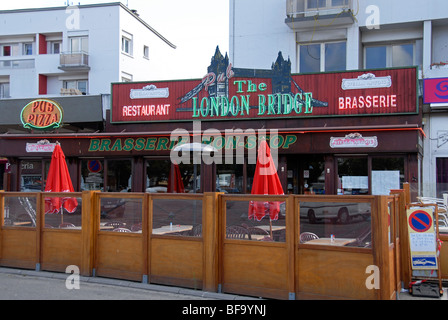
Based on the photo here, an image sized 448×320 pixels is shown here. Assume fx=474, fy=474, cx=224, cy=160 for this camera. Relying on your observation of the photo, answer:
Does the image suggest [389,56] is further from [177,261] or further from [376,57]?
[177,261]

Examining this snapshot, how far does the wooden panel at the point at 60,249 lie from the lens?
28.6ft

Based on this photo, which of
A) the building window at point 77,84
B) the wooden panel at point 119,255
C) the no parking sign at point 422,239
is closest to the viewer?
the no parking sign at point 422,239

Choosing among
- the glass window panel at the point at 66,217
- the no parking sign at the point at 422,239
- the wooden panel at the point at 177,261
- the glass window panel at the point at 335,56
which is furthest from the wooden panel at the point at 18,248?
the glass window panel at the point at 335,56

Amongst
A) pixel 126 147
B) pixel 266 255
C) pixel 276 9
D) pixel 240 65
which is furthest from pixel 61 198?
pixel 276 9

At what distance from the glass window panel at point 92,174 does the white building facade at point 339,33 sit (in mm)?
7683

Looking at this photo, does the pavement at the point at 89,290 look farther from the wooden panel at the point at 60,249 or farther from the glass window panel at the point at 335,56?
the glass window panel at the point at 335,56

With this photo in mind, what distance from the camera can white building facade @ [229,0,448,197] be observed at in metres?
19.0

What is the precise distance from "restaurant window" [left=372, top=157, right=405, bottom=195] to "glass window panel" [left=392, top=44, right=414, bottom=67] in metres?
6.37

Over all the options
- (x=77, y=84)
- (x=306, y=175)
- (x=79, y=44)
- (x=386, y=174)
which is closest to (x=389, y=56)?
(x=386, y=174)

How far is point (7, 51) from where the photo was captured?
33.7 meters

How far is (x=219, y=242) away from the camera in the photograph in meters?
7.55

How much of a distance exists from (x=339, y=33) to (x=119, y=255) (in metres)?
15.0

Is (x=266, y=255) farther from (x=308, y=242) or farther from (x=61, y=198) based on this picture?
(x=61, y=198)

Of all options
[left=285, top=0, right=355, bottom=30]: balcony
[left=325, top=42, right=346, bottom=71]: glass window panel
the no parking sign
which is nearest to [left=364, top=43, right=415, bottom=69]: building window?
[left=325, top=42, right=346, bottom=71]: glass window panel
